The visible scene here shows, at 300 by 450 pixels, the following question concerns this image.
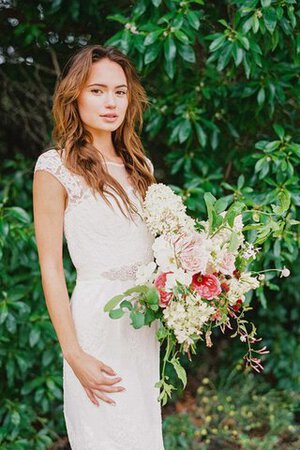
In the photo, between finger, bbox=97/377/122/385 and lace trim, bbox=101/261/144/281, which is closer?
finger, bbox=97/377/122/385

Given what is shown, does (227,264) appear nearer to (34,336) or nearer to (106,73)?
(106,73)

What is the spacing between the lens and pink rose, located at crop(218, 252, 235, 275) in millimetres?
2002

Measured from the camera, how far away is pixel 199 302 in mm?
1952

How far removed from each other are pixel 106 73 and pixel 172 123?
49.3 inches

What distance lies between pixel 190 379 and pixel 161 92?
1.97 metres

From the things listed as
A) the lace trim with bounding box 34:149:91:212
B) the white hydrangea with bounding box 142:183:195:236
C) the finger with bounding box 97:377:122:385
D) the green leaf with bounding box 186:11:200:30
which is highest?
the green leaf with bounding box 186:11:200:30

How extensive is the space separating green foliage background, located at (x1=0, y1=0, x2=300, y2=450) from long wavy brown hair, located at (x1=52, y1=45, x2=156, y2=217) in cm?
68

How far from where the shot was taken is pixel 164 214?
82.0 inches

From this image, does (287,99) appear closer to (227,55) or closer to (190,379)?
(227,55)

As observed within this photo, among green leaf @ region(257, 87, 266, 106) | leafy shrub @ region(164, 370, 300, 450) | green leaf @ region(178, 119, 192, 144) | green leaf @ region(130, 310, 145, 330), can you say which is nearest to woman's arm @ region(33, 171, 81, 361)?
green leaf @ region(130, 310, 145, 330)

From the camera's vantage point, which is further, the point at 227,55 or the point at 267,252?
the point at 267,252

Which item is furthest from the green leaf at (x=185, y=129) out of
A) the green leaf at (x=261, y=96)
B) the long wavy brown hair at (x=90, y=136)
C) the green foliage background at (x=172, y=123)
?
the long wavy brown hair at (x=90, y=136)

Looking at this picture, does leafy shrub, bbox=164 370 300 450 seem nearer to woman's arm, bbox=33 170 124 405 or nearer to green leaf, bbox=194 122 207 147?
green leaf, bbox=194 122 207 147

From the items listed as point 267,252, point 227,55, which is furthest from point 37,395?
point 227,55
